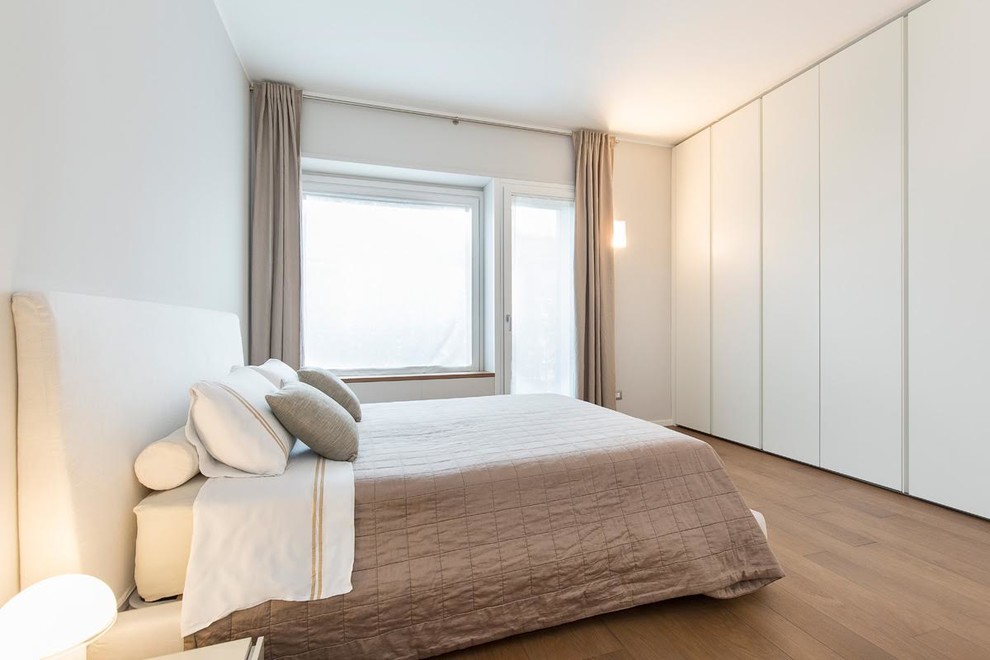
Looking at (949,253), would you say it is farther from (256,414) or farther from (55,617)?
(55,617)

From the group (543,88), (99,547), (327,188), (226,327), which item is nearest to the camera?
(99,547)

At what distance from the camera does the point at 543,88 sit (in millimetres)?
3559

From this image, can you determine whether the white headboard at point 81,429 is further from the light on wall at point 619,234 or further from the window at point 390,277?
the light on wall at point 619,234

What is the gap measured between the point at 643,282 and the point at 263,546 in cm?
409

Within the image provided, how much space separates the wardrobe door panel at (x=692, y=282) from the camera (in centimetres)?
433

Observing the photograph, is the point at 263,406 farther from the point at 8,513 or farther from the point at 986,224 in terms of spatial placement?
the point at 986,224

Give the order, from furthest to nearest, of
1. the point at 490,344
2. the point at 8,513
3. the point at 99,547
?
the point at 490,344, the point at 99,547, the point at 8,513

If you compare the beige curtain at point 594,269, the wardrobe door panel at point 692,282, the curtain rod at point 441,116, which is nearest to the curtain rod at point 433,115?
the curtain rod at point 441,116

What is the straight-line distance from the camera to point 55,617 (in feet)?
2.80

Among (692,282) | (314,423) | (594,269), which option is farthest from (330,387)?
(692,282)

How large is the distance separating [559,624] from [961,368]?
2.57m

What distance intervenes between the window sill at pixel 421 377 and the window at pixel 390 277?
12 cm

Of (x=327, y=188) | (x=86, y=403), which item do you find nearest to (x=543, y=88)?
(x=327, y=188)

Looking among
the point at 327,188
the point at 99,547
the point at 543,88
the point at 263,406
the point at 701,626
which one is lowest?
the point at 701,626
